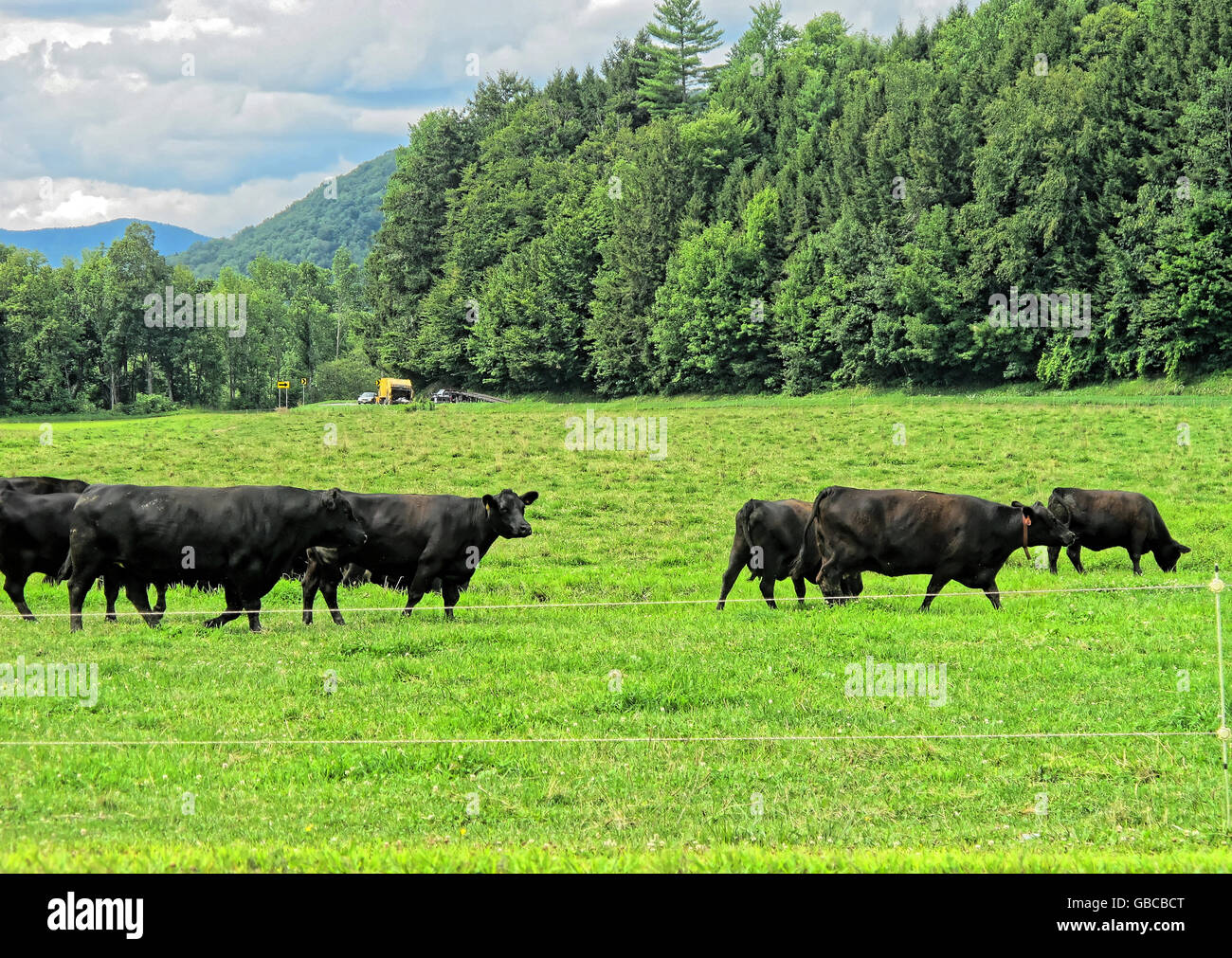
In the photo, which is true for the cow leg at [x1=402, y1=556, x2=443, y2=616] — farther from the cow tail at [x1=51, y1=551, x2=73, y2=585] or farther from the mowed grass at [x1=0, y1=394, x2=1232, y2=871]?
the cow tail at [x1=51, y1=551, x2=73, y2=585]

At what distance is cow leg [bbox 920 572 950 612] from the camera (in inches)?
672

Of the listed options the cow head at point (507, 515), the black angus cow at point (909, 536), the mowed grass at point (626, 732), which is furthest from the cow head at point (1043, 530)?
the cow head at point (507, 515)

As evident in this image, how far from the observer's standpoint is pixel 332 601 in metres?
16.4

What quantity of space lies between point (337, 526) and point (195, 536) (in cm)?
192

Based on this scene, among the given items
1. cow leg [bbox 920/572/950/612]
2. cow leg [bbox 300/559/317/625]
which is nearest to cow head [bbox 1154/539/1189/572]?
cow leg [bbox 920/572/950/612]

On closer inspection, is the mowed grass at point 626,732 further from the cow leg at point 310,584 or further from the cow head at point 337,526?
the cow head at point 337,526

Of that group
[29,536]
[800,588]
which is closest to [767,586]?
[800,588]

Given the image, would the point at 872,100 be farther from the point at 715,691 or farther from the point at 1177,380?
the point at 715,691

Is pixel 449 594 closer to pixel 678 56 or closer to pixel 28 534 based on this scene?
pixel 28 534

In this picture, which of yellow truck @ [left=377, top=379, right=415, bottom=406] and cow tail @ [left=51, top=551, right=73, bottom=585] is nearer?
cow tail @ [left=51, top=551, right=73, bottom=585]
